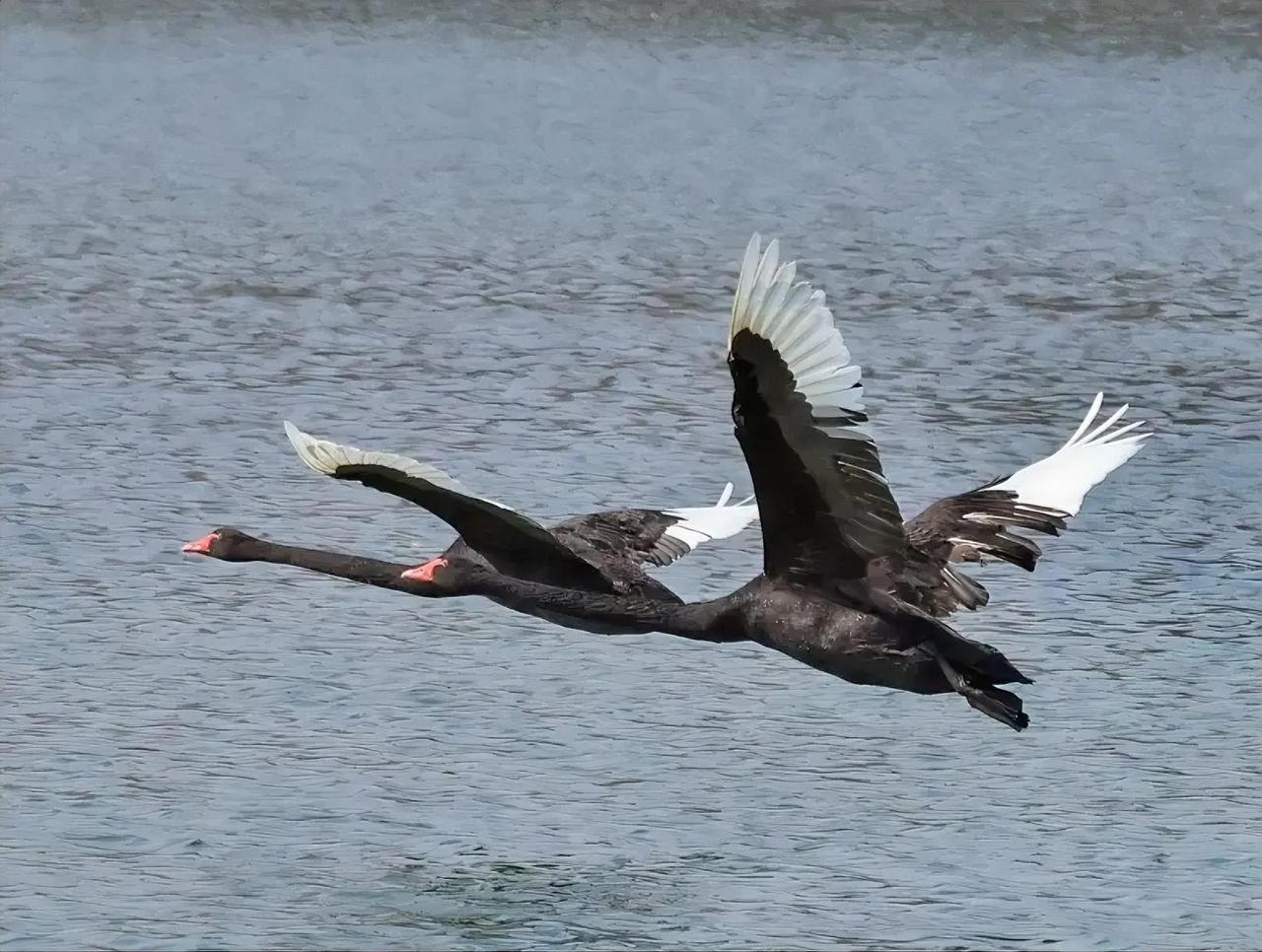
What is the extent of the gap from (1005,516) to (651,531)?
161cm

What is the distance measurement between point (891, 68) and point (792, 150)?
2.94 metres

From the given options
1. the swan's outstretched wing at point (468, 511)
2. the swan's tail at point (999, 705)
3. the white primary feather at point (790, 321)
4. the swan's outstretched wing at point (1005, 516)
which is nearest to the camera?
the white primary feather at point (790, 321)

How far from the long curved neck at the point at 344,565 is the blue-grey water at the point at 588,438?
509 mm

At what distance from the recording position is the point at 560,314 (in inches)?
599

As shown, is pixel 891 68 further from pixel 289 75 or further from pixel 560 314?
pixel 560 314

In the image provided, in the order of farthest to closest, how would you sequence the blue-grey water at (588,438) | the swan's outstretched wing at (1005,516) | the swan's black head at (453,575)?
the swan's black head at (453,575), the swan's outstretched wing at (1005,516), the blue-grey water at (588,438)

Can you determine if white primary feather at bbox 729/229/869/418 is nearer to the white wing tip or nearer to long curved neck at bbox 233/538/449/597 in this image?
the white wing tip

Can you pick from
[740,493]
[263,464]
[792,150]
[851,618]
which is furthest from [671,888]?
[792,150]

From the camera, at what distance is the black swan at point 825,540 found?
6496 mm

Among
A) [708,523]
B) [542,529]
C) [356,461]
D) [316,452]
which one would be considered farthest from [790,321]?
[708,523]

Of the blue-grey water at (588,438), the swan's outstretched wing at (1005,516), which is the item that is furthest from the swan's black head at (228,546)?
the swan's outstretched wing at (1005,516)

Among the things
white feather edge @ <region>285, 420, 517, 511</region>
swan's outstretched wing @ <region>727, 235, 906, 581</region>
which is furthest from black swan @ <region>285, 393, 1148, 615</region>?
swan's outstretched wing @ <region>727, 235, 906, 581</region>

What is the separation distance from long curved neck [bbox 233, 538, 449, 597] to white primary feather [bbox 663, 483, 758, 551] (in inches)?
43.0

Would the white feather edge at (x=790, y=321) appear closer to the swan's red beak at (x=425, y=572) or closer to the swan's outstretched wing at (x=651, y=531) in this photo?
the swan's red beak at (x=425, y=572)
